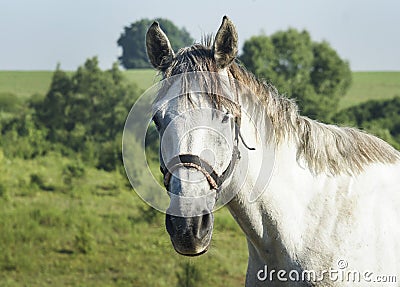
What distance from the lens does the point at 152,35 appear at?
10.5 ft

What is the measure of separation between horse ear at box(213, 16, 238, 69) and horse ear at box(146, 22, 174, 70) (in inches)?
10.0

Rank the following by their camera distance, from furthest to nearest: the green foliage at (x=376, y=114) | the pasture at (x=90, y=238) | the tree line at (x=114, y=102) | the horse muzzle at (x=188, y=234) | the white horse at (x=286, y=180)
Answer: the green foliage at (x=376, y=114) → the tree line at (x=114, y=102) → the pasture at (x=90, y=238) → the white horse at (x=286, y=180) → the horse muzzle at (x=188, y=234)

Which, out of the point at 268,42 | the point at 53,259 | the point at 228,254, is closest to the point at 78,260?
the point at 53,259

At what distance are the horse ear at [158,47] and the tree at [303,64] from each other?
1225 inches

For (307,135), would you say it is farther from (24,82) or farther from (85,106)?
(24,82)

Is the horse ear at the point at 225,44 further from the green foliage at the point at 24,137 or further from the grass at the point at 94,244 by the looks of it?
the green foliage at the point at 24,137

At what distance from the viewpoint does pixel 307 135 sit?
335 centimetres

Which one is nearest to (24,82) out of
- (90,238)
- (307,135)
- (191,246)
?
A: (90,238)

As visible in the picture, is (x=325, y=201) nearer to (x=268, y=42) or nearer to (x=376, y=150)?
(x=376, y=150)

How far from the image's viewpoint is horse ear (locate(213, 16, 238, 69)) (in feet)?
9.93

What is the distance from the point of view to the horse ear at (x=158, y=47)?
3182mm

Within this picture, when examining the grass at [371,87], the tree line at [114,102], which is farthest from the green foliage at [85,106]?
the grass at [371,87]

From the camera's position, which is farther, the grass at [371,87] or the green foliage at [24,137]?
the grass at [371,87]

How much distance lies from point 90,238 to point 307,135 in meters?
9.75
